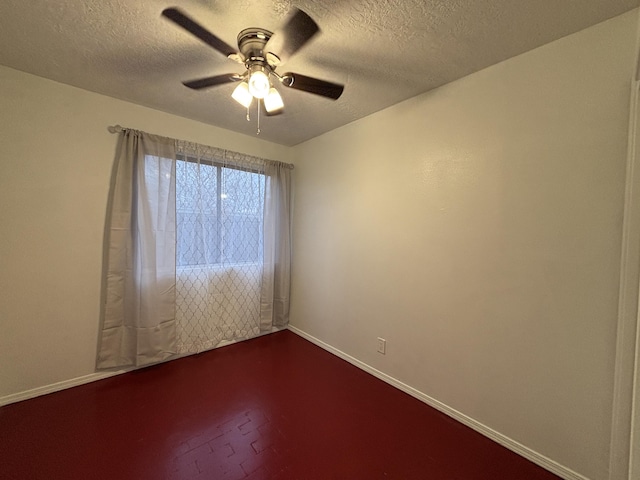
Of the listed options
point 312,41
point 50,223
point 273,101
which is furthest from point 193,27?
point 50,223

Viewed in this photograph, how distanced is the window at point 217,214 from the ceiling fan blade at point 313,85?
5.13ft

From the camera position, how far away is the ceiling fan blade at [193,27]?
38.5 inches

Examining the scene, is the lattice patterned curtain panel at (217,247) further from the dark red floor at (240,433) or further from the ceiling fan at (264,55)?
the ceiling fan at (264,55)

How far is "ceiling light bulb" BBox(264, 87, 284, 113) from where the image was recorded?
1477 mm

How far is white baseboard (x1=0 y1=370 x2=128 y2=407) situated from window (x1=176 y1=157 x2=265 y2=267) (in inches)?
42.9

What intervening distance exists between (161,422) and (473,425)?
211 centimetres

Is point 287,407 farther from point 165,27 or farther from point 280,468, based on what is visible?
point 165,27

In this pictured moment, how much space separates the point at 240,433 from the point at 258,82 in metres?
2.12

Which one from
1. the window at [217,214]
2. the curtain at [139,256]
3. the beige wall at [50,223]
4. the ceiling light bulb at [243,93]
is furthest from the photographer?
the window at [217,214]

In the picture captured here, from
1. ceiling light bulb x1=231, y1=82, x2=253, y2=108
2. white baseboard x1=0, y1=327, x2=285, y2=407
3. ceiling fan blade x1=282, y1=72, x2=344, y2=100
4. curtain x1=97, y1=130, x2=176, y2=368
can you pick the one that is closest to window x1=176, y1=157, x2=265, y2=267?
curtain x1=97, y1=130, x2=176, y2=368

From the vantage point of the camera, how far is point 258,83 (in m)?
1.34

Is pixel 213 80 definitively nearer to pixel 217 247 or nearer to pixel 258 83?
pixel 258 83

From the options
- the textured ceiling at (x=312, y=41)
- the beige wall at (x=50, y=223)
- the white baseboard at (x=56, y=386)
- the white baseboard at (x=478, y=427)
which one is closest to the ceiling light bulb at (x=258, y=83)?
the textured ceiling at (x=312, y=41)

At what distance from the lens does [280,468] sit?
1395mm
